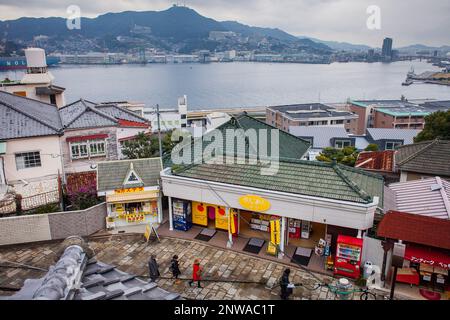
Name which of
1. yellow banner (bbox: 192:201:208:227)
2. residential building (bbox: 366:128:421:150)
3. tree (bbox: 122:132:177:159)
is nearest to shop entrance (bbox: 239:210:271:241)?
yellow banner (bbox: 192:201:208:227)

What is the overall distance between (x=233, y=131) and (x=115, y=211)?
33.2 ft

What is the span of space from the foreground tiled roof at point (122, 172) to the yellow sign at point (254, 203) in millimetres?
6550

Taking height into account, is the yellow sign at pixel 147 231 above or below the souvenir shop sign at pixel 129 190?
below

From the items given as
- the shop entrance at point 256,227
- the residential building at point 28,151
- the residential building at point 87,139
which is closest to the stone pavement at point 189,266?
the shop entrance at point 256,227

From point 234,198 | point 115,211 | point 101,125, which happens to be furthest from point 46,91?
A: point 234,198

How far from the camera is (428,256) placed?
1503cm

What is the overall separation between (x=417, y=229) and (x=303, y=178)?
624cm

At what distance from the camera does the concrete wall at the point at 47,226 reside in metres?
20.0

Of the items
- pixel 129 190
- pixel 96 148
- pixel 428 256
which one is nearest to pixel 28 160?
pixel 96 148

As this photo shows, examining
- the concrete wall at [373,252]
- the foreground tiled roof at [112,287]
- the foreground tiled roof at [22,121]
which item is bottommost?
the concrete wall at [373,252]

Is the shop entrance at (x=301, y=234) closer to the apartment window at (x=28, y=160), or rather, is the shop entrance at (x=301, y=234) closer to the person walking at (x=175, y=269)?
the person walking at (x=175, y=269)

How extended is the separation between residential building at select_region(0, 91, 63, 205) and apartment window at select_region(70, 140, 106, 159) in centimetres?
316

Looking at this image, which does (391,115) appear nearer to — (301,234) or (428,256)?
(301,234)
